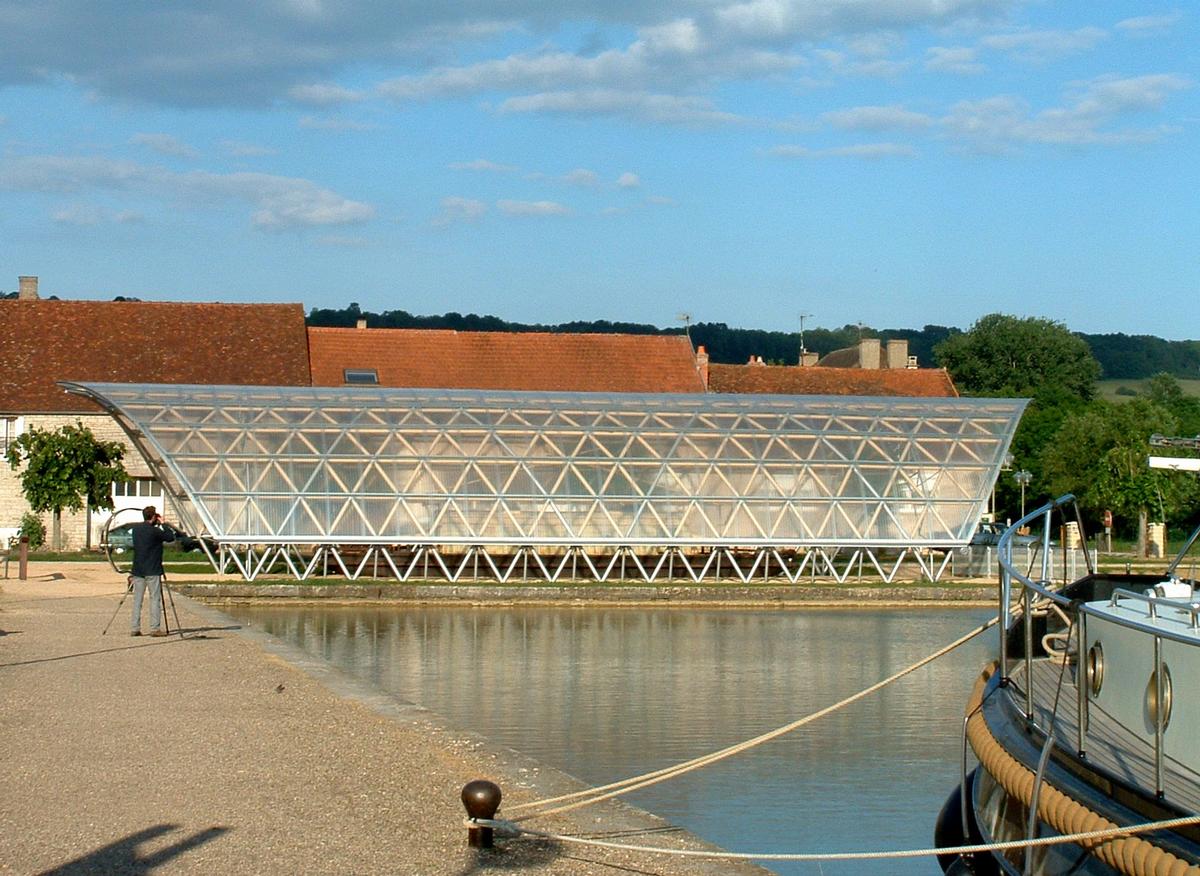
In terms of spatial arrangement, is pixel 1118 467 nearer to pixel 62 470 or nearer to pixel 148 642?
pixel 62 470

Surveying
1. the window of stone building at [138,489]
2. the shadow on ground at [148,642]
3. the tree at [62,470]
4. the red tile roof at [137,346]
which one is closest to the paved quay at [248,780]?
the shadow on ground at [148,642]

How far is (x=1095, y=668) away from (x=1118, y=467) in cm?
5015

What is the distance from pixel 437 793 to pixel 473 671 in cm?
1026

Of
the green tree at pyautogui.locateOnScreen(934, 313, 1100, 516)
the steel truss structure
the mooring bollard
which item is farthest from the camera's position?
the green tree at pyautogui.locateOnScreen(934, 313, 1100, 516)

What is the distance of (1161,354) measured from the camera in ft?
534

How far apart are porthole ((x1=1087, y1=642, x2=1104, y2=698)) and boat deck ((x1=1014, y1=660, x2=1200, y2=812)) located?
16 centimetres

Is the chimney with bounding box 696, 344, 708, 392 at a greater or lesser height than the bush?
greater

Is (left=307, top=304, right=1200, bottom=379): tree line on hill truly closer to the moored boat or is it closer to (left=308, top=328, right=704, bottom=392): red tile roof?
A: (left=308, top=328, right=704, bottom=392): red tile roof

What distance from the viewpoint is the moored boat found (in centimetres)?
716

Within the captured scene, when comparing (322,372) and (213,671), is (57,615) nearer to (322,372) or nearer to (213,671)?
(213,671)

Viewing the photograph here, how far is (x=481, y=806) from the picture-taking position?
9.30 meters

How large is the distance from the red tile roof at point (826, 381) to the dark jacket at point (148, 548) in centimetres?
4039

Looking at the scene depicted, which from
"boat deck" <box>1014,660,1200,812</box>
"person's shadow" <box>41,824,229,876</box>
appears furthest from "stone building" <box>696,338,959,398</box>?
"person's shadow" <box>41,824,229,876</box>

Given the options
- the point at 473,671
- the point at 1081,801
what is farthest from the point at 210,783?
the point at 473,671
